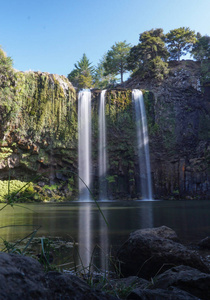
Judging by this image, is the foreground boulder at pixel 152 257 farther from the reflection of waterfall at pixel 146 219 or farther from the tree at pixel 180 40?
the tree at pixel 180 40

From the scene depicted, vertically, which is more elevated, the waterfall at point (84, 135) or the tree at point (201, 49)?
the tree at point (201, 49)

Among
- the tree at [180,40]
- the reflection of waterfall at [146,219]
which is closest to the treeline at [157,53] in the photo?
the tree at [180,40]

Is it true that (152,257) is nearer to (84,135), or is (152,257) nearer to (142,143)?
(84,135)

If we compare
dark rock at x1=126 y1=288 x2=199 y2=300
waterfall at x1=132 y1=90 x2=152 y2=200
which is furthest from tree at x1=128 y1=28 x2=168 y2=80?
dark rock at x1=126 y1=288 x2=199 y2=300

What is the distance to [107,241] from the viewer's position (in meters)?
4.72

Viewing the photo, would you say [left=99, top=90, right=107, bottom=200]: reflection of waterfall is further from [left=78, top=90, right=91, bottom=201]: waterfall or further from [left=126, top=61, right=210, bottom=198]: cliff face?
[left=126, top=61, right=210, bottom=198]: cliff face

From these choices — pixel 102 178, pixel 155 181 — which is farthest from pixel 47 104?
pixel 155 181

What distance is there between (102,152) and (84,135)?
118 inches

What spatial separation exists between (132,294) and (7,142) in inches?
954

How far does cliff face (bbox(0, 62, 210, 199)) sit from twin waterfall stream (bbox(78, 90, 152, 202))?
56 centimetres

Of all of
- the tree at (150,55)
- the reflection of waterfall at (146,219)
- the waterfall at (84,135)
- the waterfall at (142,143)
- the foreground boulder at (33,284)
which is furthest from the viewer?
the tree at (150,55)

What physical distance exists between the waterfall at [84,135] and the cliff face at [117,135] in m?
0.61

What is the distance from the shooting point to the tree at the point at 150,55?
31578mm

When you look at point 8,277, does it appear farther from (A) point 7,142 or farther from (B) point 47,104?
(B) point 47,104
